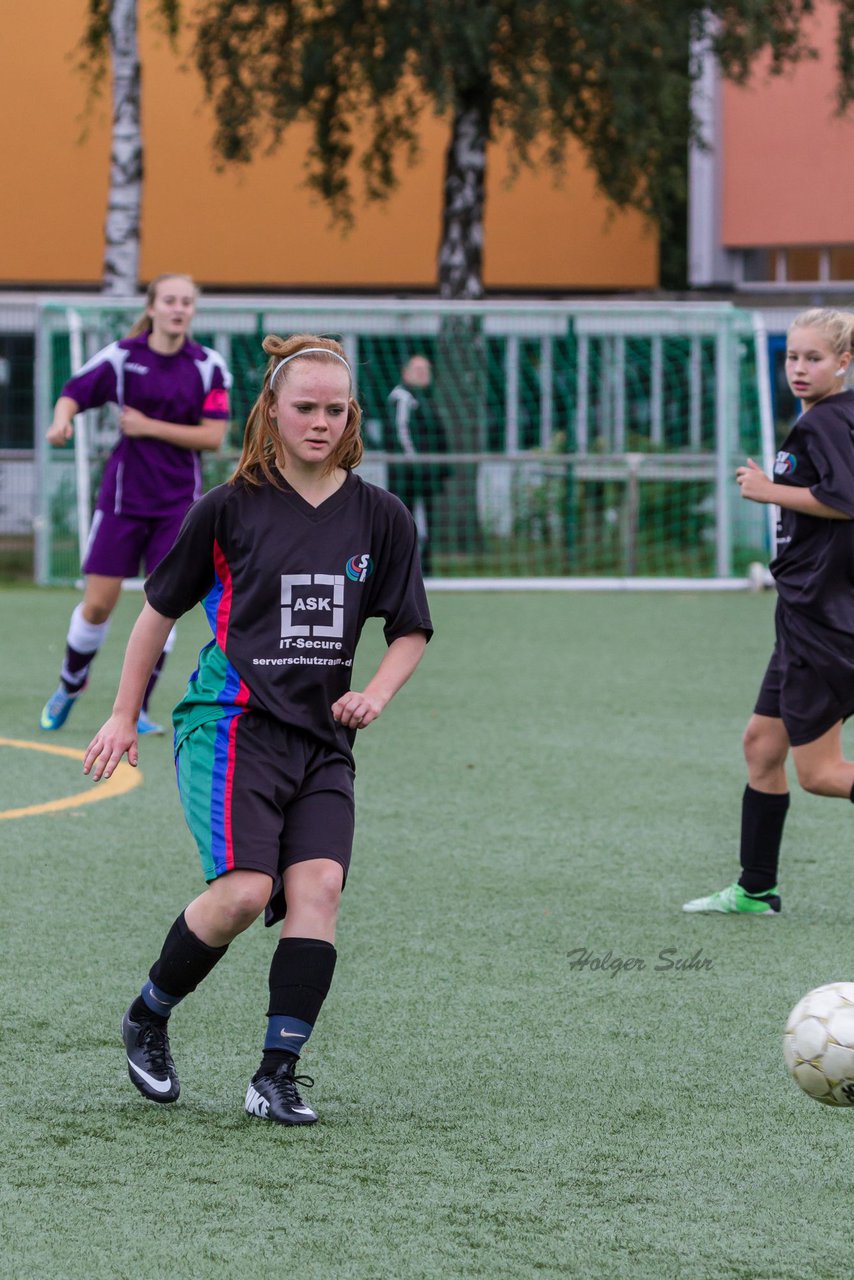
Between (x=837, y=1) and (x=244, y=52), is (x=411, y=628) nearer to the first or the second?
(x=244, y=52)

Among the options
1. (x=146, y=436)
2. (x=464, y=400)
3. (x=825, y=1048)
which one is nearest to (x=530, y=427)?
(x=464, y=400)

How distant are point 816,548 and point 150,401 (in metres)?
3.88

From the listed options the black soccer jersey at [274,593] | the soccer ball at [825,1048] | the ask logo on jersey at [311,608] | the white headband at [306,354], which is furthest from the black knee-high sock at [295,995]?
the white headband at [306,354]

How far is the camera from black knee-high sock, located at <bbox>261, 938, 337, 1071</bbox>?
3.57m

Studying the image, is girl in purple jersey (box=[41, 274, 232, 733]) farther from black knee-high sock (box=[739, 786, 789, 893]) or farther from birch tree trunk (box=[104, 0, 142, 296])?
birch tree trunk (box=[104, 0, 142, 296])

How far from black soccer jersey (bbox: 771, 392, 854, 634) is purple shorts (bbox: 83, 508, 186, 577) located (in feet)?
12.0

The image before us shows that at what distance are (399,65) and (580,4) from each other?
6.75ft

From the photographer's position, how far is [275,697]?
364cm

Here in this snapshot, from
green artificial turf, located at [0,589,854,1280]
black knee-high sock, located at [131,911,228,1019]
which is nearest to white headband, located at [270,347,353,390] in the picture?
black knee-high sock, located at [131,911,228,1019]

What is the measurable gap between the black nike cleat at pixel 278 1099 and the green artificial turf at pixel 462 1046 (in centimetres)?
4

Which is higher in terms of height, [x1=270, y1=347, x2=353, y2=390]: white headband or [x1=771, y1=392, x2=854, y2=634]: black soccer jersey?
[x1=270, y1=347, x2=353, y2=390]: white headband

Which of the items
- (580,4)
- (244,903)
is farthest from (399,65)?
(244,903)

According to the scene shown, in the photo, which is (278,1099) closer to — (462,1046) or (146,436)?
(462,1046)

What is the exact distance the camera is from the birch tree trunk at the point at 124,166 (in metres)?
19.1
